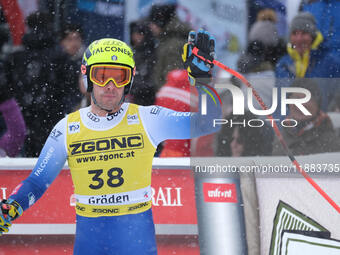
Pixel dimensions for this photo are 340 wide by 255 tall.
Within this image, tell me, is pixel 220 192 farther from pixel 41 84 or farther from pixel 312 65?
pixel 41 84

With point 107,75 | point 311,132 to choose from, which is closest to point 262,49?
point 311,132

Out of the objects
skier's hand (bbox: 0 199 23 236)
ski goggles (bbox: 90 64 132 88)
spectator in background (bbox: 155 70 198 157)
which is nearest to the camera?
skier's hand (bbox: 0 199 23 236)

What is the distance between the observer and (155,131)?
384 cm

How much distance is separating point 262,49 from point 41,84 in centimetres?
206

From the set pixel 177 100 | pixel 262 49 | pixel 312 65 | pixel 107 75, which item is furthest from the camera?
pixel 262 49

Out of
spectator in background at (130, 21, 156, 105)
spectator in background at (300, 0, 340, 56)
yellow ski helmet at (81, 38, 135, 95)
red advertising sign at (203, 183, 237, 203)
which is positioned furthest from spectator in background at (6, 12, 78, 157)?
spectator in background at (300, 0, 340, 56)

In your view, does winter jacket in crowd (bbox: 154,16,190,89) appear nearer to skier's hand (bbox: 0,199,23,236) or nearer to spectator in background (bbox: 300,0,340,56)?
spectator in background (bbox: 300,0,340,56)

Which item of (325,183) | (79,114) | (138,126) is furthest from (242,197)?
(79,114)

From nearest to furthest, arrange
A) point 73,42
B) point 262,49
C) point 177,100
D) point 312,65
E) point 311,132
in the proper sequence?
point 311,132 < point 177,100 < point 312,65 < point 262,49 < point 73,42

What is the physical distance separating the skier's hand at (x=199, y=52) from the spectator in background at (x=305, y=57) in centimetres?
148

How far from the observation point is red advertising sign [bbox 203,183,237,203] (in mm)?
4305

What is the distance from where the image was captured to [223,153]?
434 cm

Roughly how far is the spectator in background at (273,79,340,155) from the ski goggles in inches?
51.4

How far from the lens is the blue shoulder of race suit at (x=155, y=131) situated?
12.3 ft
